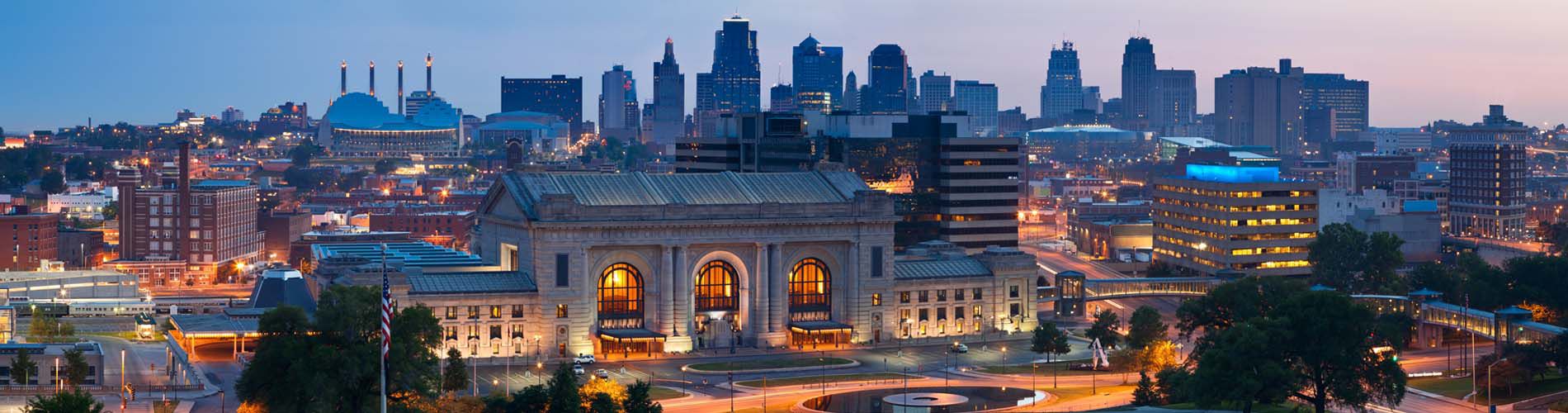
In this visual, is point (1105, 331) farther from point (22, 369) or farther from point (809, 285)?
point (22, 369)

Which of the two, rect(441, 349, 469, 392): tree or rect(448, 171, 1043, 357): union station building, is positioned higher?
rect(448, 171, 1043, 357): union station building

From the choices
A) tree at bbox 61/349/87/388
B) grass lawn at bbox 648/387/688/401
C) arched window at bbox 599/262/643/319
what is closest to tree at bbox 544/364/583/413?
grass lawn at bbox 648/387/688/401

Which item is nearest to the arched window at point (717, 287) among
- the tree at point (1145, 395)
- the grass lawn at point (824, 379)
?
the grass lawn at point (824, 379)

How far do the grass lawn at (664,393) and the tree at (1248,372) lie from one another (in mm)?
35882

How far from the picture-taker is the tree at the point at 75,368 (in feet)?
486

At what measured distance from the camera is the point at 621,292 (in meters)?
175

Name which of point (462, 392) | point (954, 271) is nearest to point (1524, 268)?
point (954, 271)

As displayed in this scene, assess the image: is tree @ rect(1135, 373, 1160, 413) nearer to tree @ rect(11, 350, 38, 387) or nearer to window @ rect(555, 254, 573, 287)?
window @ rect(555, 254, 573, 287)

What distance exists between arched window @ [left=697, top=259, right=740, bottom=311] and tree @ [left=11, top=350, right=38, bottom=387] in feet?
172

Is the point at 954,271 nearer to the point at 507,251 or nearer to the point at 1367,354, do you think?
the point at 507,251

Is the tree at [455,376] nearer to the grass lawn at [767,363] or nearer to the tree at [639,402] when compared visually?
the tree at [639,402]

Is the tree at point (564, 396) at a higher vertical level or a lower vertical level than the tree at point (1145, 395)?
higher

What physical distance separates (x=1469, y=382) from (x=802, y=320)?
54410 mm

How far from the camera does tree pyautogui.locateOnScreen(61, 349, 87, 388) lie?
148 metres
